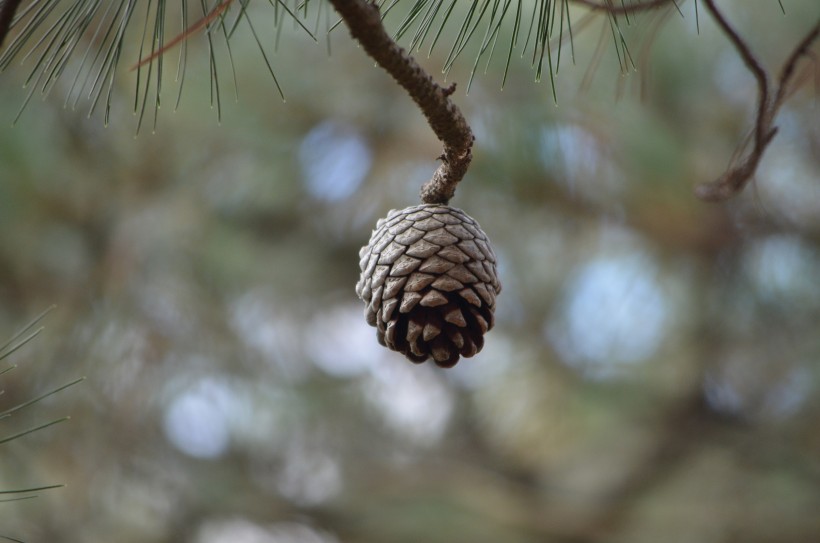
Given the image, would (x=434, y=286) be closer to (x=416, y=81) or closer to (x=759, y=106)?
(x=416, y=81)

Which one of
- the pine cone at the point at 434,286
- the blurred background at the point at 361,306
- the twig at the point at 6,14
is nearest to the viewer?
the twig at the point at 6,14

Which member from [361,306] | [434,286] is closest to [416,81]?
[434,286]

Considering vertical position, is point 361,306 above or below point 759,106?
above

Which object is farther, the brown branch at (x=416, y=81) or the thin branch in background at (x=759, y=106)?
the thin branch in background at (x=759, y=106)

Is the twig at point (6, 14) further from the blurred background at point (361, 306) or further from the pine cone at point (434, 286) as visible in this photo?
the blurred background at point (361, 306)

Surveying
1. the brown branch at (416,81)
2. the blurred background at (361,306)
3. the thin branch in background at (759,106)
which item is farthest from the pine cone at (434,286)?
the blurred background at (361,306)

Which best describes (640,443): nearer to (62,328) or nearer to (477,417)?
(477,417)

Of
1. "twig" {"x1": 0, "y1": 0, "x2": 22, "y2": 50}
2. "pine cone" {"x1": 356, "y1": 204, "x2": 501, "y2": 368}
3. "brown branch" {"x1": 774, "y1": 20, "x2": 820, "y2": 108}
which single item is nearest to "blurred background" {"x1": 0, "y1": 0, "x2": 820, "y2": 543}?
"brown branch" {"x1": 774, "y1": 20, "x2": 820, "y2": 108}
